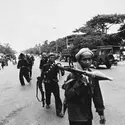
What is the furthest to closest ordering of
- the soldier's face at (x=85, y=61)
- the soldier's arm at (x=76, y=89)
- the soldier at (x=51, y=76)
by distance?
the soldier at (x=51, y=76) < the soldier's face at (x=85, y=61) < the soldier's arm at (x=76, y=89)

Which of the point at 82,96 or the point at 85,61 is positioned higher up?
the point at 85,61

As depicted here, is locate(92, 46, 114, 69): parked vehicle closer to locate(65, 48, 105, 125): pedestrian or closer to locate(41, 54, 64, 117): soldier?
locate(41, 54, 64, 117): soldier

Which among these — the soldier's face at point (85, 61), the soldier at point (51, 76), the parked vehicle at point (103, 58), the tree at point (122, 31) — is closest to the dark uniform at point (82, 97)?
the soldier's face at point (85, 61)

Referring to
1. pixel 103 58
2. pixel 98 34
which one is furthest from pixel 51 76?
pixel 98 34

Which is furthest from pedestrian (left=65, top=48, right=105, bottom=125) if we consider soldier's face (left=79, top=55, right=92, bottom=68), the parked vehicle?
the parked vehicle

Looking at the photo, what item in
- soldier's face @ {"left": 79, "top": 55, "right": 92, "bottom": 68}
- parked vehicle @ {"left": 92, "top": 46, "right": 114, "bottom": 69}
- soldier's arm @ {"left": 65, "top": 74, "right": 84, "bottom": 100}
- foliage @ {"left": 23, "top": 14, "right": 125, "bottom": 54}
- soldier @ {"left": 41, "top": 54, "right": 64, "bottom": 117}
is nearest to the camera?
soldier's arm @ {"left": 65, "top": 74, "right": 84, "bottom": 100}

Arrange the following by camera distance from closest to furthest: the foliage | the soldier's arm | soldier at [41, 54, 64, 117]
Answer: the soldier's arm, soldier at [41, 54, 64, 117], the foliage

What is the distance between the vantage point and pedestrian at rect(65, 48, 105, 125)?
79.3 inches

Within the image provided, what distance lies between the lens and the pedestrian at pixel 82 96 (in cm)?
201

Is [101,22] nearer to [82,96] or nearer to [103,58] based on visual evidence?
[103,58]

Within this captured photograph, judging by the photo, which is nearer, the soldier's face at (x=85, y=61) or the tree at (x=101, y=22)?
the soldier's face at (x=85, y=61)

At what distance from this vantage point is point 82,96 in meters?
2.07

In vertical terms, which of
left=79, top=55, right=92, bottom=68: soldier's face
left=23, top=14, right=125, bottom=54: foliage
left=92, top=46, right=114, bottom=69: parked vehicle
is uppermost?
left=23, top=14, right=125, bottom=54: foliage

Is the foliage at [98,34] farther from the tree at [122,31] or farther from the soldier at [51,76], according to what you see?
the soldier at [51,76]
